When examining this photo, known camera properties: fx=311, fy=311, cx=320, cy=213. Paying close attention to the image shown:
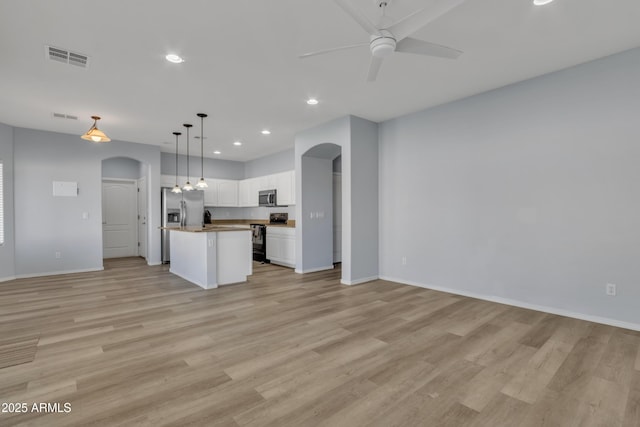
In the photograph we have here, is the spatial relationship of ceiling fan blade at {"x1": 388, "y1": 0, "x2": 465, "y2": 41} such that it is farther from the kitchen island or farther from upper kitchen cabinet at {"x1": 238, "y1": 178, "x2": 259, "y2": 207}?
upper kitchen cabinet at {"x1": 238, "y1": 178, "x2": 259, "y2": 207}

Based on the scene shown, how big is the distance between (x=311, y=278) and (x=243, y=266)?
1.23 meters

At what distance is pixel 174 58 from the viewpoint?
3.26 meters

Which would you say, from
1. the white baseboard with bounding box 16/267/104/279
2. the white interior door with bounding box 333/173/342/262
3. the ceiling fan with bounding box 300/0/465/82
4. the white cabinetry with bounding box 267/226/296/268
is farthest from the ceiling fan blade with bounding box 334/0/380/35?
the white baseboard with bounding box 16/267/104/279

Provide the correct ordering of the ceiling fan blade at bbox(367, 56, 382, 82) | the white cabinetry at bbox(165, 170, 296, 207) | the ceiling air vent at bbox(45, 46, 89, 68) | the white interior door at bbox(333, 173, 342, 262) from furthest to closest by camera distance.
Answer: the white cabinetry at bbox(165, 170, 296, 207), the white interior door at bbox(333, 173, 342, 262), the ceiling air vent at bbox(45, 46, 89, 68), the ceiling fan blade at bbox(367, 56, 382, 82)

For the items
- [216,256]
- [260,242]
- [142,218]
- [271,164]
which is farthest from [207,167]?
[216,256]

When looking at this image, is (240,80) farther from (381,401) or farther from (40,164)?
(40,164)

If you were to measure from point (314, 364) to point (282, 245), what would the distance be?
4593 mm

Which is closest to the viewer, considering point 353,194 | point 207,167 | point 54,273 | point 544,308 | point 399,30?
point 399,30

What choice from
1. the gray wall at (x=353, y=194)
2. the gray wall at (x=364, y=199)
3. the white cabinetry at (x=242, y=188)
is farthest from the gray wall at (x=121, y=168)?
the gray wall at (x=364, y=199)

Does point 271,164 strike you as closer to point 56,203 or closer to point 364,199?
point 364,199

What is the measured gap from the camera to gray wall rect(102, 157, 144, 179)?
823 cm

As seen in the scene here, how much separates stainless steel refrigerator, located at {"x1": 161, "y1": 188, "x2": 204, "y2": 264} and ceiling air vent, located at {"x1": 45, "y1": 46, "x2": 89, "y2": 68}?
4.44 meters

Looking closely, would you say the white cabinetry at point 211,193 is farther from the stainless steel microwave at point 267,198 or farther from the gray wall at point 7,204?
the gray wall at point 7,204

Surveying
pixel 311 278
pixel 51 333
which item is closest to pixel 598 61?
pixel 311 278
